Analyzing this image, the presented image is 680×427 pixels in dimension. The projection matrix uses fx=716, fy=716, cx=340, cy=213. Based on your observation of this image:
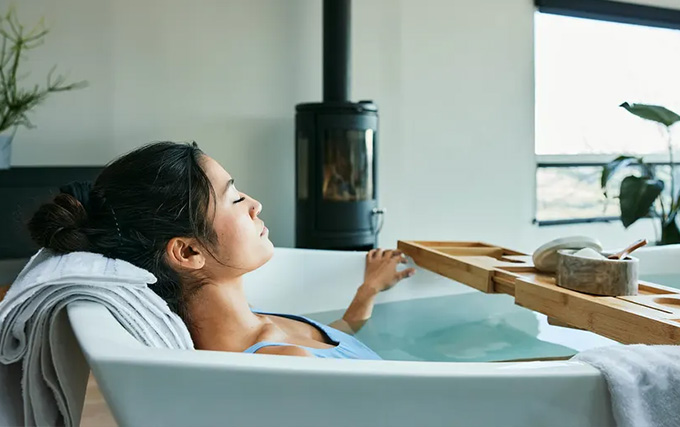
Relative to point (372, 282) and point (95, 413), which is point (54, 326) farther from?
point (372, 282)

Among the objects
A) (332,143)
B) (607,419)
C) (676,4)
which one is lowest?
(607,419)

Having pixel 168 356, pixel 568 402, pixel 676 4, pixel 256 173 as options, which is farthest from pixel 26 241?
pixel 676 4

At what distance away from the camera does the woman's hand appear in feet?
7.12

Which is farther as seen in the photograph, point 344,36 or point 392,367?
point 344,36

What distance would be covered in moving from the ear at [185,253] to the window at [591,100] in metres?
3.94

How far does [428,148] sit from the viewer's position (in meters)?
4.38

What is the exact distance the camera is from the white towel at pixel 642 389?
32.0 inches

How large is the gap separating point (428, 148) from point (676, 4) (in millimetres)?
2431

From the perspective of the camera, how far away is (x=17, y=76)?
3398 millimetres

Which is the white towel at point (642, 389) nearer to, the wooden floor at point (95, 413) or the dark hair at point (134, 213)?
the dark hair at point (134, 213)

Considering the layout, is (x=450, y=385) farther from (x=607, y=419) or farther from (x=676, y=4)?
(x=676, y=4)

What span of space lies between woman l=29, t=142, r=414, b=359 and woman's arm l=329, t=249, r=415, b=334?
0.65m

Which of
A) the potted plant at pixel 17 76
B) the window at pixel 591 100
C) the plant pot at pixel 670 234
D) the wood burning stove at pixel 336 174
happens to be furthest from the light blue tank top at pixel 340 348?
the window at pixel 591 100

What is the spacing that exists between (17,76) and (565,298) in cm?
291
